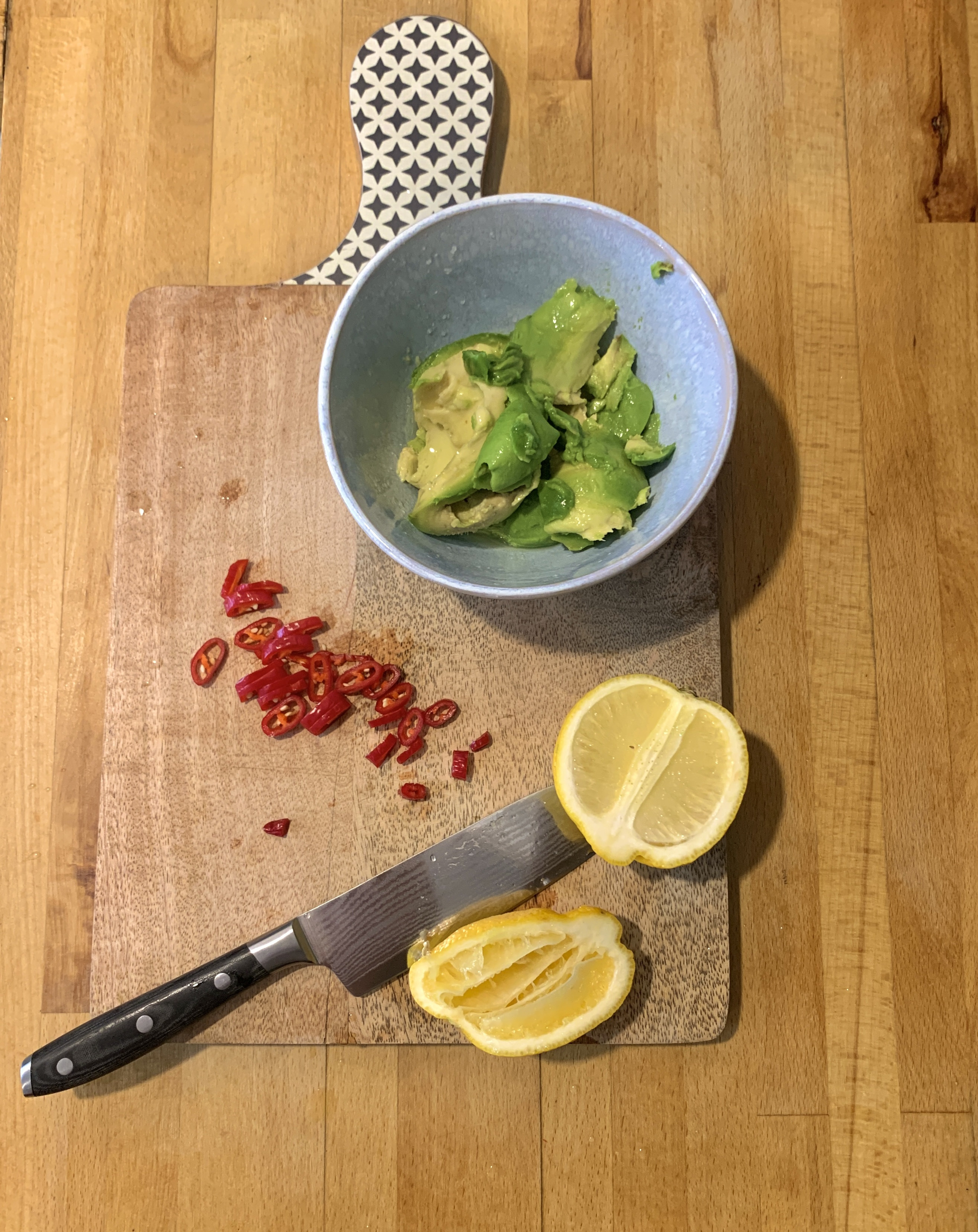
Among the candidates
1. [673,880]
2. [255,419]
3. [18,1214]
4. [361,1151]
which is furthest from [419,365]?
[18,1214]

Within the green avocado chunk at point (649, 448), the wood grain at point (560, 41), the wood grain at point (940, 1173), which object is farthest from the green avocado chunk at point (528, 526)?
the wood grain at point (940, 1173)

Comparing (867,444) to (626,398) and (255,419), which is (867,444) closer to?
(626,398)

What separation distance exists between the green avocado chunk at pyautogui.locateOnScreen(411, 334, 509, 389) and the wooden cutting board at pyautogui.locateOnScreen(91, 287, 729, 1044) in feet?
0.76

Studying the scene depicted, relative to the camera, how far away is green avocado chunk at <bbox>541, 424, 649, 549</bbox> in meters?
1.25

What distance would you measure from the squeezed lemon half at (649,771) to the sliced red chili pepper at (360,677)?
288 mm

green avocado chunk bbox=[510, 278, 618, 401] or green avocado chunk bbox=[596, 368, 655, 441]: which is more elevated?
green avocado chunk bbox=[510, 278, 618, 401]

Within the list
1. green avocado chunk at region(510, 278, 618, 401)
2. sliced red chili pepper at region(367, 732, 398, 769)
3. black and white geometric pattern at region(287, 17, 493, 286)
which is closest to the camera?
Result: green avocado chunk at region(510, 278, 618, 401)

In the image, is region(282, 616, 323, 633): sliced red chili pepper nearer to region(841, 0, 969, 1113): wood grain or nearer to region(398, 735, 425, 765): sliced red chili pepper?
region(398, 735, 425, 765): sliced red chili pepper

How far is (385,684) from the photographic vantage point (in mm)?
1413

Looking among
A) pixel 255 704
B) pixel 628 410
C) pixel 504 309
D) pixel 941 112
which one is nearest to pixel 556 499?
pixel 628 410

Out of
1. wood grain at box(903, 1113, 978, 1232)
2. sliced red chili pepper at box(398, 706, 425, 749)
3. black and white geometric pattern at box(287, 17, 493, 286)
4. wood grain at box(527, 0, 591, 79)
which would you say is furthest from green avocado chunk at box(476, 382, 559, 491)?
wood grain at box(903, 1113, 978, 1232)

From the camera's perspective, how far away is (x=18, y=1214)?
4.65 feet

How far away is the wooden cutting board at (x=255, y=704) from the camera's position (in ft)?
4.55

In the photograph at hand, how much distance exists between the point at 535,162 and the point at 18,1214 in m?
1.82
